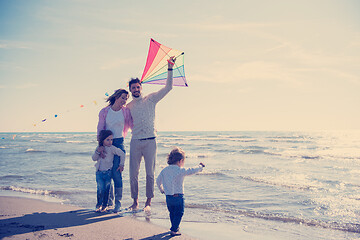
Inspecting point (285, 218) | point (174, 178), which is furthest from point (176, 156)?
point (285, 218)

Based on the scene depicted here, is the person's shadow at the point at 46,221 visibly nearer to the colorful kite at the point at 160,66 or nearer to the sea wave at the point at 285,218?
the sea wave at the point at 285,218

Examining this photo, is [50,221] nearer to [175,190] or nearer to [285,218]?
[175,190]

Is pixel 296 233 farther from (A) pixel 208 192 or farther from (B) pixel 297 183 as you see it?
(B) pixel 297 183

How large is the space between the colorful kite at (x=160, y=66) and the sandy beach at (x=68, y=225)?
92.0 inches

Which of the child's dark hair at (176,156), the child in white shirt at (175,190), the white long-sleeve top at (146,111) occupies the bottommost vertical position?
the child in white shirt at (175,190)

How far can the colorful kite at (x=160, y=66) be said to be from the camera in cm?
512

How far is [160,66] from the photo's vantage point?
17.2 ft

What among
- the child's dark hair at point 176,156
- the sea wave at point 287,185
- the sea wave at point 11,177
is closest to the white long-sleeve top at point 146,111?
the child's dark hair at point 176,156

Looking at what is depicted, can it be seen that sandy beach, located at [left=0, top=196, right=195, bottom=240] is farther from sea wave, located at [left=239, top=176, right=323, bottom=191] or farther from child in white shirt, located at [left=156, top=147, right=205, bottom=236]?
sea wave, located at [left=239, top=176, right=323, bottom=191]

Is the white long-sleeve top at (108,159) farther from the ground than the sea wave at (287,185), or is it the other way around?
the white long-sleeve top at (108,159)

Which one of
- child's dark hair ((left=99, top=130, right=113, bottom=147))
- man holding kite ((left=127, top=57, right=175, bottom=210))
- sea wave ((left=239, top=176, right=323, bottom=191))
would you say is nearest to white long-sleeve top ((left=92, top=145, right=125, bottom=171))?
child's dark hair ((left=99, top=130, right=113, bottom=147))

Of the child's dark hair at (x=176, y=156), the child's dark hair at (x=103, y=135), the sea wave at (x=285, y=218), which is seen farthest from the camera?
the child's dark hair at (x=103, y=135)

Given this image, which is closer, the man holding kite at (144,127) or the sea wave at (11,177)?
the man holding kite at (144,127)

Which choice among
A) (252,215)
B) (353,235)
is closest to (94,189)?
(252,215)
